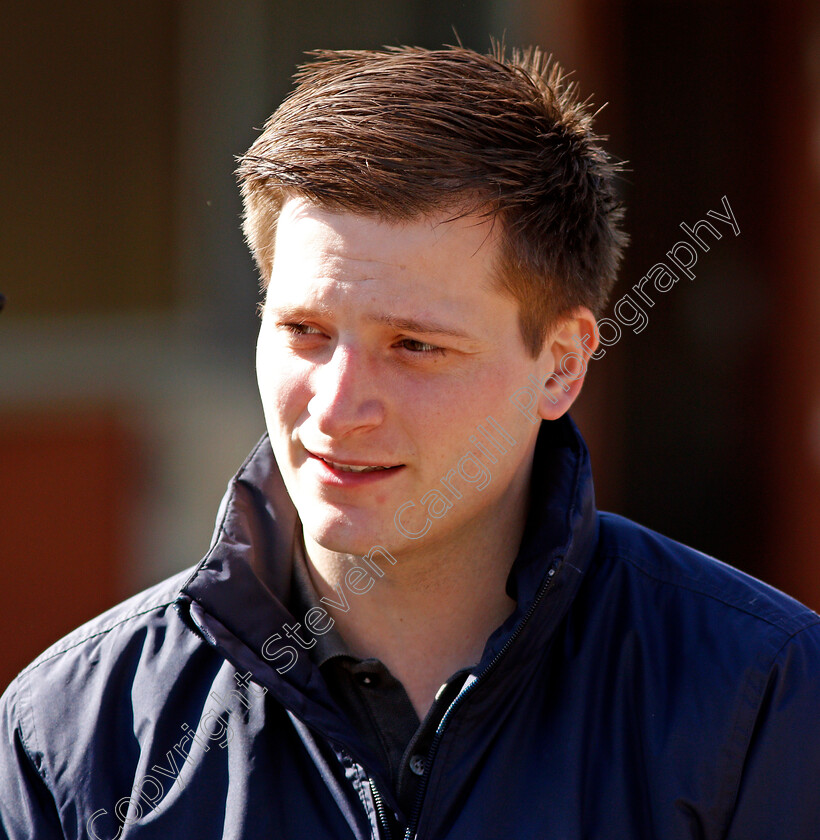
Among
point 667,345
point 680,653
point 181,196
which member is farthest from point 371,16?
point 680,653

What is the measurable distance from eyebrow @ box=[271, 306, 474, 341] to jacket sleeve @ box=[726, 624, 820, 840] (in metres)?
0.79

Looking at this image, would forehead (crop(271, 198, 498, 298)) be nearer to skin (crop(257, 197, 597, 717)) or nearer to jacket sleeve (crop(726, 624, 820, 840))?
skin (crop(257, 197, 597, 717))

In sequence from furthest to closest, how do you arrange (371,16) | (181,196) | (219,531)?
(181,196) < (371,16) < (219,531)

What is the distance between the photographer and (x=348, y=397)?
75.9 inches

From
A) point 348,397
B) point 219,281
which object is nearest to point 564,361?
point 348,397

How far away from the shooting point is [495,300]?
2.05m

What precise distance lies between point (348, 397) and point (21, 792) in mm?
905

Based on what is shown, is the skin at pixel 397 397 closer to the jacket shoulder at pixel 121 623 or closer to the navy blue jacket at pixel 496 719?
the navy blue jacket at pixel 496 719

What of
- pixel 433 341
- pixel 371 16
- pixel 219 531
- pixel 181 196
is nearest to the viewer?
pixel 433 341

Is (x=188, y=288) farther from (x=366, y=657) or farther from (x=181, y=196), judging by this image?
(x=366, y=657)

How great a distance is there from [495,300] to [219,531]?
666mm

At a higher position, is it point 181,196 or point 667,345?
point 181,196

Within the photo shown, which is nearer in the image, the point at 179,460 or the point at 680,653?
the point at 680,653

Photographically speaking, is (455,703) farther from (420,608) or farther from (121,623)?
(121,623)
